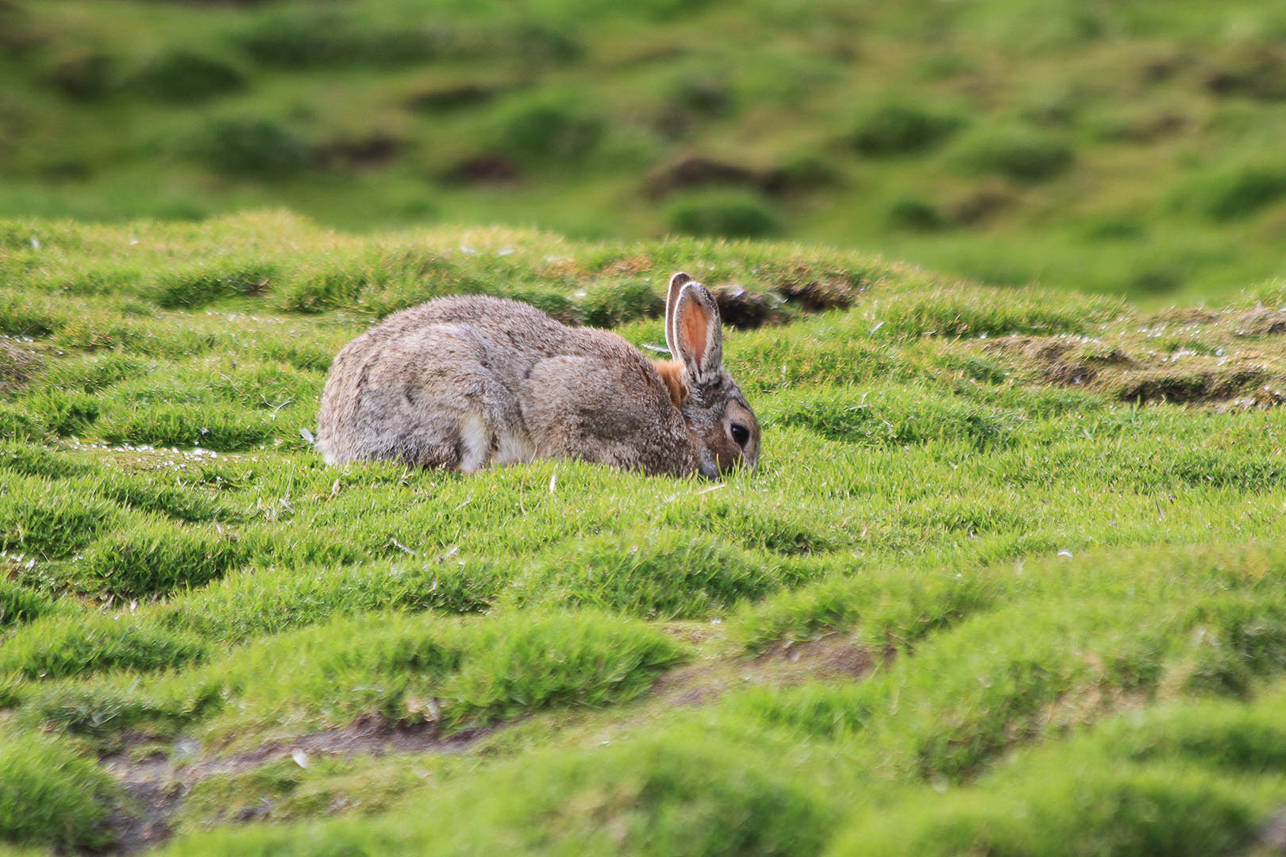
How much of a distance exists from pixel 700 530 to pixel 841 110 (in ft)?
83.5

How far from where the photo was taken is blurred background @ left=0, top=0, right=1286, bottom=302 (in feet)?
82.3

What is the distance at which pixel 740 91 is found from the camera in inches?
1257

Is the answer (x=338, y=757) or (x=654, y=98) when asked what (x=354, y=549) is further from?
(x=654, y=98)

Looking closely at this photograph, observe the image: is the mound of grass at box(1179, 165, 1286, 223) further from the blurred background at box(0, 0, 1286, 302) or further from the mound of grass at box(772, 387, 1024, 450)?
the mound of grass at box(772, 387, 1024, 450)

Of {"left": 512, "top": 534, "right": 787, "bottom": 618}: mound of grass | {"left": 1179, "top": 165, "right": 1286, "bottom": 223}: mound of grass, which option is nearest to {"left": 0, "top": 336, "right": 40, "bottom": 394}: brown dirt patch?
{"left": 512, "top": 534, "right": 787, "bottom": 618}: mound of grass

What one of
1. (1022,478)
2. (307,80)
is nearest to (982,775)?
(1022,478)

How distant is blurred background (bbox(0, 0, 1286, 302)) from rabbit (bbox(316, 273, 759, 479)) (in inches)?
543

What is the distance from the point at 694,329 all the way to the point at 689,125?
22054mm

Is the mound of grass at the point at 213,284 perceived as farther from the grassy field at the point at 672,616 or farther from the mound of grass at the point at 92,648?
the mound of grass at the point at 92,648

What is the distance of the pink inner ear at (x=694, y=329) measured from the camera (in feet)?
32.3

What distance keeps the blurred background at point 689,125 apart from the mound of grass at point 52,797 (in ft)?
61.5

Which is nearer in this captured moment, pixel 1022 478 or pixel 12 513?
pixel 12 513

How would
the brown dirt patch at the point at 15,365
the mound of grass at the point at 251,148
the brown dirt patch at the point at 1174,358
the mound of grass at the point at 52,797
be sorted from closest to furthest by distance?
1. the mound of grass at the point at 52,797
2. the brown dirt patch at the point at 15,365
3. the brown dirt patch at the point at 1174,358
4. the mound of grass at the point at 251,148

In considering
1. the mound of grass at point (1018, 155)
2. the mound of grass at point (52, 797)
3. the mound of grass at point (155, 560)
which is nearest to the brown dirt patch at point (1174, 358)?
the mound of grass at point (155, 560)
